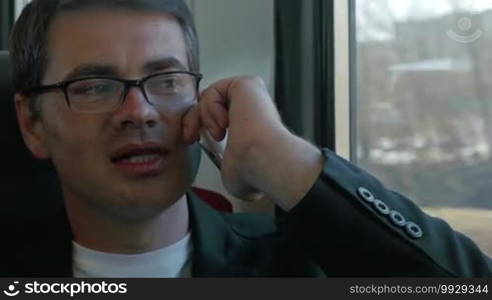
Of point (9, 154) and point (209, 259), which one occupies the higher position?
point (9, 154)

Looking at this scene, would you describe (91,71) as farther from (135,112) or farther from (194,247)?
(194,247)

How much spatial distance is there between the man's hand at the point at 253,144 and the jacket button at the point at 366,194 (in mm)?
Result: 59

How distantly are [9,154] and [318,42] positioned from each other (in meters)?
0.72

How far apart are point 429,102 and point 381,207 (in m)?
0.65

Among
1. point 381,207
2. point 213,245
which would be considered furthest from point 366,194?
point 213,245

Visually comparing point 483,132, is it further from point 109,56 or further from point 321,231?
point 109,56

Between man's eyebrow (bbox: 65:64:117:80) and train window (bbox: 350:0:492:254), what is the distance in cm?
72

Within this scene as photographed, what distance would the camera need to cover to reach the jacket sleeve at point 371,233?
0.80m

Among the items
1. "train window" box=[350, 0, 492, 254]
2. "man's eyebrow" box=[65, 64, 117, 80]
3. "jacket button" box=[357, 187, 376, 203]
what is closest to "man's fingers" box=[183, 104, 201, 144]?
"man's eyebrow" box=[65, 64, 117, 80]

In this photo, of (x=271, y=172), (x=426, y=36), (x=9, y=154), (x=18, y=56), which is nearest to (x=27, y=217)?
(x=9, y=154)

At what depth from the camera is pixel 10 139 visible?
3.51 ft

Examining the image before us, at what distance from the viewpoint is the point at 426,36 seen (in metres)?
1.41

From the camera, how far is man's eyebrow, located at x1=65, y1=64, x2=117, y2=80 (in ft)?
2.96

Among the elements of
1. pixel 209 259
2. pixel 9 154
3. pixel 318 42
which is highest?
→ pixel 318 42
